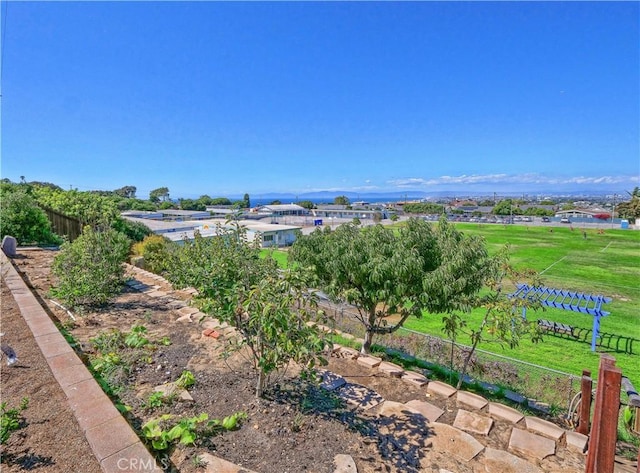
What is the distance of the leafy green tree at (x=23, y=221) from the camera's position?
30.8ft

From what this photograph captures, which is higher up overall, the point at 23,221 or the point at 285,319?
the point at 23,221

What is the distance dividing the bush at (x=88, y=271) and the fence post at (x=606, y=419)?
631cm

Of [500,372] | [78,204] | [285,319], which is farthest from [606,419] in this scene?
[78,204]

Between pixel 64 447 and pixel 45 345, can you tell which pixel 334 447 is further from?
pixel 45 345

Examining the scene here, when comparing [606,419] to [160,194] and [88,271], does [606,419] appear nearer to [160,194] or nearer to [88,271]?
[88,271]

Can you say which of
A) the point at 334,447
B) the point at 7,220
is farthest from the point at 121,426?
the point at 7,220

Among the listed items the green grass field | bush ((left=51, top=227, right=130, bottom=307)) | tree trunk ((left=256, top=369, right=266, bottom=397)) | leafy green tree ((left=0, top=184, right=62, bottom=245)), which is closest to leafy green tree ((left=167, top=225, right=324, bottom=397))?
tree trunk ((left=256, top=369, right=266, bottom=397))

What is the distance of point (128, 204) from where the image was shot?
52.4 metres

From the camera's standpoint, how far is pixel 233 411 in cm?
283

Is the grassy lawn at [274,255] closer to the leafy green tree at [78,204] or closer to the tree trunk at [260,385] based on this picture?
the tree trunk at [260,385]

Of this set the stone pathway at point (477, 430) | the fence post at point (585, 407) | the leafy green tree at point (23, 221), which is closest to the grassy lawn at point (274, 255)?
the stone pathway at point (477, 430)

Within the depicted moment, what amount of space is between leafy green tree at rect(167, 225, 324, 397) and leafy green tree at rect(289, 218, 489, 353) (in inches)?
51.9

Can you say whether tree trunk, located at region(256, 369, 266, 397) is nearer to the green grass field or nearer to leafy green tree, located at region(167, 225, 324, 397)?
leafy green tree, located at region(167, 225, 324, 397)

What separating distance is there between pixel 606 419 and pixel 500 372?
5.49 meters
